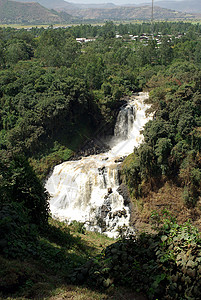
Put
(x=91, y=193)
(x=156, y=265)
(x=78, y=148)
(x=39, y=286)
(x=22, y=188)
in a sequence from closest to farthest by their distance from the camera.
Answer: (x=39, y=286), (x=156, y=265), (x=22, y=188), (x=91, y=193), (x=78, y=148)

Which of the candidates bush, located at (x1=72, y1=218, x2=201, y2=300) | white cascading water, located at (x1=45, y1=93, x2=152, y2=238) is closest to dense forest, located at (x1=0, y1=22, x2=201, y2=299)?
bush, located at (x1=72, y1=218, x2=201, y2=300)

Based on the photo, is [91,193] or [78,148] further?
[78,148]

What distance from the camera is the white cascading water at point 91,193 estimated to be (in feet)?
73.0

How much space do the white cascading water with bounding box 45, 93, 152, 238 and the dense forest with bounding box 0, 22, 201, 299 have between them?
177 centimetres

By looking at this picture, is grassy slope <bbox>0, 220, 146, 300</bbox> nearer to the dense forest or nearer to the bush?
the dense forest

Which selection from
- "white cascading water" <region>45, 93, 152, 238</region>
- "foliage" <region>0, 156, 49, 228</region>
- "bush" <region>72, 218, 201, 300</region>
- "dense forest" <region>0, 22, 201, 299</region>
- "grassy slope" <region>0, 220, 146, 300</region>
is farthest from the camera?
"white cascading water" <region>45, 93, 152, 238</region>

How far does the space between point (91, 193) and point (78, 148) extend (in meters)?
7.42

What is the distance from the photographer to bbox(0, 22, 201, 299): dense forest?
8.01m

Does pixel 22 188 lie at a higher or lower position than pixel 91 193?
higher

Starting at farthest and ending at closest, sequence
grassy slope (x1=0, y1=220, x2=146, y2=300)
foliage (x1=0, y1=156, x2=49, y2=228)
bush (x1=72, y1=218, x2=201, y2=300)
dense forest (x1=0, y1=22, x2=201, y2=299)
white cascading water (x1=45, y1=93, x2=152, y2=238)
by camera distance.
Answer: white cascading water (x1=45, y1=93, x2=152, y2=238) → foliage (x1=0, y1=156, x2=49, y2=228) → dense forest (x1=0, y1=22, x2=201, y2=299) → bush (x1=72, y1=218, x2=201, y2=300) → grassy slope (x1=0, y1=220, x2=146, y2=300)

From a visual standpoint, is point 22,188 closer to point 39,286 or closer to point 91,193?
point 39,286

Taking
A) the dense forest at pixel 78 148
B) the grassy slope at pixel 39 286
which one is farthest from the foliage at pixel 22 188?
the grassy slope at pixel 39 286

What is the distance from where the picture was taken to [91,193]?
24.2 m

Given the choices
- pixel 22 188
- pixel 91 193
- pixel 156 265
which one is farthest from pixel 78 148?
pixel 156 265
